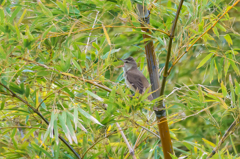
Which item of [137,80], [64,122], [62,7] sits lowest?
[137,80]

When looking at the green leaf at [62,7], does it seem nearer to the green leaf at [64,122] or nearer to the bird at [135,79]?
the green leaf at [64,122]

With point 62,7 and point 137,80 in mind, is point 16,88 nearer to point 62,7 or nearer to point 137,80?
point 62,7

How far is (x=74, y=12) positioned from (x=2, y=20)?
0.41 m

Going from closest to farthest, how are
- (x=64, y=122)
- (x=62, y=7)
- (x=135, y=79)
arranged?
(x=64, y=122), (x=62, y=7), (x=135, y=79)

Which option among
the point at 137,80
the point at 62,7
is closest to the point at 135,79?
the point at 137,80

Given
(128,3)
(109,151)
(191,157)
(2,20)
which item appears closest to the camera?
(128,3)

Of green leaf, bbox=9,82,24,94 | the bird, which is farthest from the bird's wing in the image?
green leaf, bbox=9,82,24,94

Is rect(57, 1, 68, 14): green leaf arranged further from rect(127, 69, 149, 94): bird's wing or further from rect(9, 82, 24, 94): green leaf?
rect(127, 69, 149, 94): bird's wing

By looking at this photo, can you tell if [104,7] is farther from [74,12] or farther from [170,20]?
[170,20]

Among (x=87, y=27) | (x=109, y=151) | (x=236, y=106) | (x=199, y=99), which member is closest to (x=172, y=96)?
(x=199, y=99)

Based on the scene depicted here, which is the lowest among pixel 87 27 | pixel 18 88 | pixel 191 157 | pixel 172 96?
pixel 191 157

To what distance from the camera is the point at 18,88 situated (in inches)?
59.4

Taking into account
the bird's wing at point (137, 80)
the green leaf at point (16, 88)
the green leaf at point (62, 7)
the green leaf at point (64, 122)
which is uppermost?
the green leaf at point (62, 7)

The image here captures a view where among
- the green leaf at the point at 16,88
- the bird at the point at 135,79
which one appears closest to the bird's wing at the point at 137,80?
the bird at the point at 135,79
